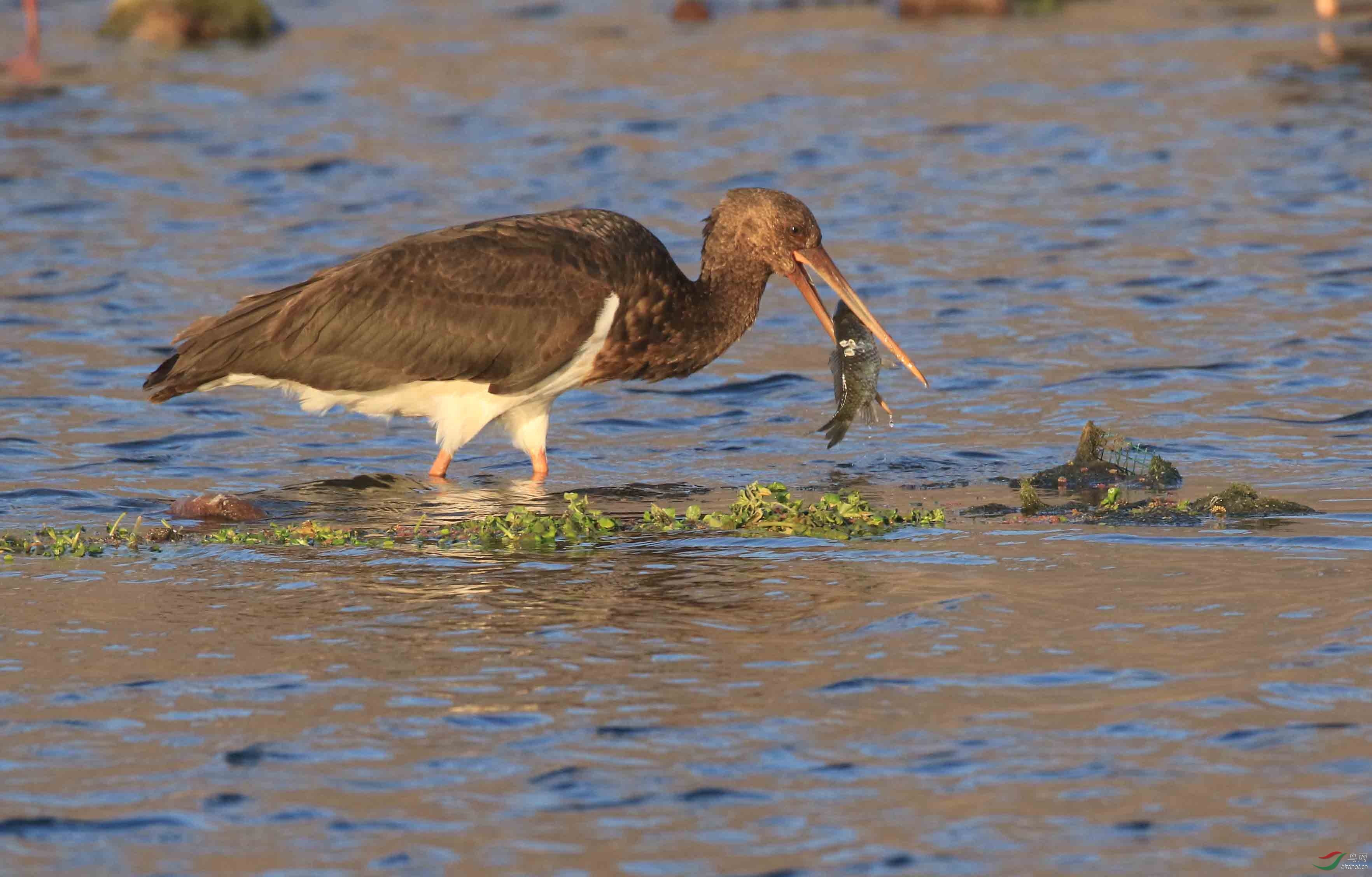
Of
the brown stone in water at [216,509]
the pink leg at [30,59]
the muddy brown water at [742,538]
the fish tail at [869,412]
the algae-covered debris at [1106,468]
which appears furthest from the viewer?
the pink leg at [30,59]

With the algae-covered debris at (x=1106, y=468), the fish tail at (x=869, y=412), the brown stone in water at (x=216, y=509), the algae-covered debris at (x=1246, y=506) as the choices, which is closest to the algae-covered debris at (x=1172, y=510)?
the algae-covered debris at (x=1246, y=506)

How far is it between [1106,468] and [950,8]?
1942 cm

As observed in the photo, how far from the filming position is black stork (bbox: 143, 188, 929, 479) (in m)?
9.96

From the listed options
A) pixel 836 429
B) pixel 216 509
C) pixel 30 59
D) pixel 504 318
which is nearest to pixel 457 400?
pixel 504 318

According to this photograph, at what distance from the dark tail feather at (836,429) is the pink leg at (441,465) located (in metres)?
1.92

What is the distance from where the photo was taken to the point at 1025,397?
11898 millimetres

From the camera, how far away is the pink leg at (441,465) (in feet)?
34.2

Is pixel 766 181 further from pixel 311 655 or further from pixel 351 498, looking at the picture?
pixel 311 655

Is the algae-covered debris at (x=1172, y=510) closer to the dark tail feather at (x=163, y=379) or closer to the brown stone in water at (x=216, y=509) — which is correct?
the brown stone in water at (x=216, y=509)

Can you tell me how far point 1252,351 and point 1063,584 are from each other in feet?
17.7

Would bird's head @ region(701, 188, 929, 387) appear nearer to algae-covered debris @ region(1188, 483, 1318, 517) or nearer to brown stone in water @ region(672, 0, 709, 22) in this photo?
algae-covered debris @ region(1188, 483, 1318, 517)

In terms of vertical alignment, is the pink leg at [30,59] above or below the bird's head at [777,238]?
above

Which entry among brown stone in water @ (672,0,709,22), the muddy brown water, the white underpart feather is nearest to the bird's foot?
the muddy brown water

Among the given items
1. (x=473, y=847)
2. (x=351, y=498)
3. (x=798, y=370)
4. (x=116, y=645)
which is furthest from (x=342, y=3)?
(x=473, y=847)
